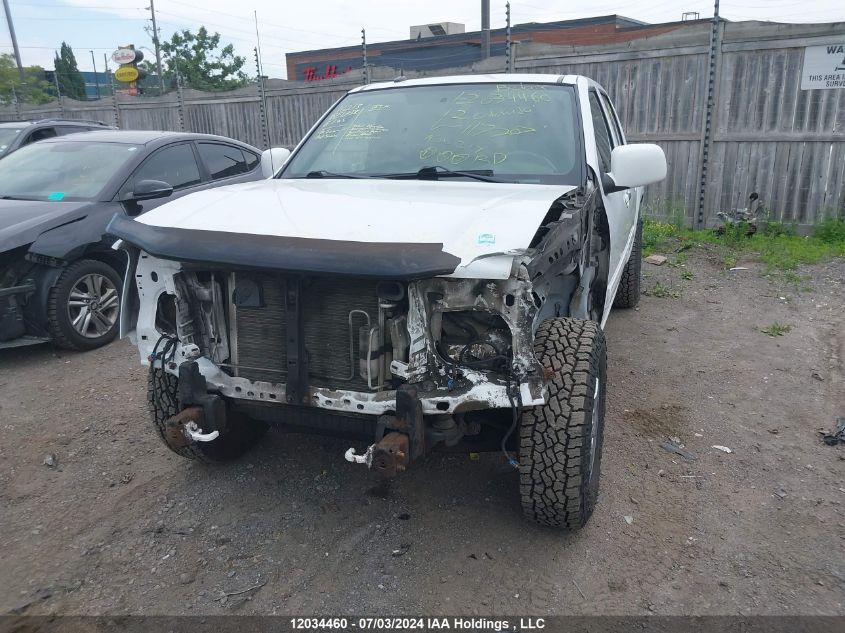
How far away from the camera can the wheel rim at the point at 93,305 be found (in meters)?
5.32

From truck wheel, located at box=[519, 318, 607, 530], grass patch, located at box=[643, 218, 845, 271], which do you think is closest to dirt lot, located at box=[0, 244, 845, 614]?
truck wheel, located at box=[519, 318, 607, 530]

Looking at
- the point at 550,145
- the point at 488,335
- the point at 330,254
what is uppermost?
the point at 550,145

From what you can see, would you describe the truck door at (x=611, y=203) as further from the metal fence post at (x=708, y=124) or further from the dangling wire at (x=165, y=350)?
the metal fence post at (x=708, y=124)

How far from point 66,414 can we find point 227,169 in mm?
3506

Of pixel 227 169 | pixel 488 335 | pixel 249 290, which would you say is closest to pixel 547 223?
pixel 488 335

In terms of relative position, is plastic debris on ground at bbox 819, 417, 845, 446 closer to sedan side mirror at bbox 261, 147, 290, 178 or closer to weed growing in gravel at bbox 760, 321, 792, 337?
weed growing in gravel at bbox 760, 321, 792, 337

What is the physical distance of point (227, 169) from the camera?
7.12m

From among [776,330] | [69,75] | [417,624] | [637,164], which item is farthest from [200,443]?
[69,75]

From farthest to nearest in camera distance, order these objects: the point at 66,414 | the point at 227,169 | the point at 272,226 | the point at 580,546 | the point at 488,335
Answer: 1. the point at 227,169
2. the point at 66,414
3. the point at 580,546
4. the point at 272,226
5. the point at 488,335

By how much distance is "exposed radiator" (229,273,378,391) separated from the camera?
8.66ft

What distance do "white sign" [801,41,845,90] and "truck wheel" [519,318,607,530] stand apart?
24.6 feet

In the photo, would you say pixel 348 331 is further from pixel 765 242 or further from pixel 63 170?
pixel 765 242

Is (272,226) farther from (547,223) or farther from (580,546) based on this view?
(580,546)

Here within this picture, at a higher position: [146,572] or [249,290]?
[249,290]
